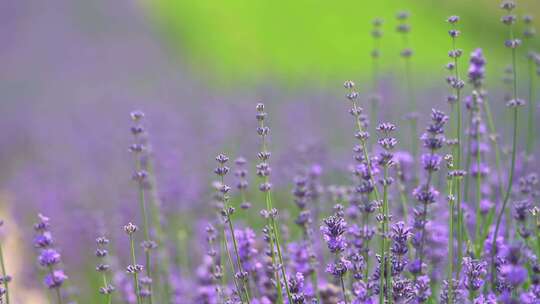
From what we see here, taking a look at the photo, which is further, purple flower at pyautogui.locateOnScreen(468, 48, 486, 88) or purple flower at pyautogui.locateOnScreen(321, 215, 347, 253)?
purple flower at pyautogui.locateOnScreen(468, 48, 486, 88)

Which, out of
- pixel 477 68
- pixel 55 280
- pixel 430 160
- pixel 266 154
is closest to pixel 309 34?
pixel 477 68

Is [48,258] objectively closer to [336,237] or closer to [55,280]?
[55,280]

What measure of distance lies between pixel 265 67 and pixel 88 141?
6667 millimetres

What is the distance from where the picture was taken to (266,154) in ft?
8.61

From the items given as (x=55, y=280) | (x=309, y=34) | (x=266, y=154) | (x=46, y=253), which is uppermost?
(x=309, y=34)

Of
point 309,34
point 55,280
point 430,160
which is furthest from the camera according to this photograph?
point 309,34

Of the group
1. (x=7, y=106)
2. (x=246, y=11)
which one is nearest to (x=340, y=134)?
(x=7, y=106)

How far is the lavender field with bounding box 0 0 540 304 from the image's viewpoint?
287cm

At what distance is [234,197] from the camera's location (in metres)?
7.48

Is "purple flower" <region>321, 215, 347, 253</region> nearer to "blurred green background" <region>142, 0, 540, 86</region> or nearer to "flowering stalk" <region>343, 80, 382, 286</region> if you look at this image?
"flowering stalk" <region>343, 80, 382, 286</region>

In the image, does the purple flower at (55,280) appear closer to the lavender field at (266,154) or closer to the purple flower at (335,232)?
the lavender field at (266,154)

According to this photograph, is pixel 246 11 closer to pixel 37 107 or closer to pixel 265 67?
pixel 265 67

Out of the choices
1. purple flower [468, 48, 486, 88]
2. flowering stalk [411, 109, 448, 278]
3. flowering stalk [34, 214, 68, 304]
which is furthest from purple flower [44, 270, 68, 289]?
purple flower [468, 48, 486, 88]

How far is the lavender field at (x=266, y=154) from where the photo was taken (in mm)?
2869
